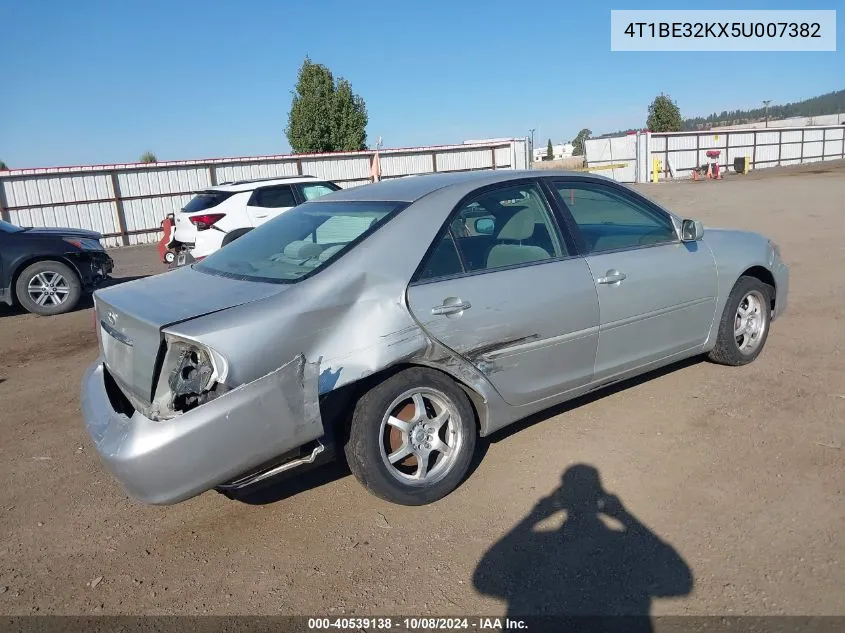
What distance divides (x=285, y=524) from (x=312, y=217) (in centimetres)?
174

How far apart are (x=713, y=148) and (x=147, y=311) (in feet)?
128

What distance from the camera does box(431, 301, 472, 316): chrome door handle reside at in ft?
10.5

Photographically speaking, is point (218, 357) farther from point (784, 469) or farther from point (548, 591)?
point (784, 469)

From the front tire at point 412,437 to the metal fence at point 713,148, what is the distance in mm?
33831

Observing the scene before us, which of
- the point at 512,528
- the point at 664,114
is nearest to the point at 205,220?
the point at 512,528

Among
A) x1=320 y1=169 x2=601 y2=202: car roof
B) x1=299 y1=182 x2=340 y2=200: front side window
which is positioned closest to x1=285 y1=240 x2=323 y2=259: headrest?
x1=320 y1=169 x2=601 y2=202: car roof

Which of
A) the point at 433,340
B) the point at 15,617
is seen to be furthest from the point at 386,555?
the point at 15,617

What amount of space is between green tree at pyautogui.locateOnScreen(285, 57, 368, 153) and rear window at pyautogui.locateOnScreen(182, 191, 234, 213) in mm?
20571

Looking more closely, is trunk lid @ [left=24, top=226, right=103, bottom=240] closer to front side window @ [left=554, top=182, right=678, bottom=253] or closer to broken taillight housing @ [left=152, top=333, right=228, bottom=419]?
broken taillight housing @ [left=152, top=333, right=228, bottom=419]

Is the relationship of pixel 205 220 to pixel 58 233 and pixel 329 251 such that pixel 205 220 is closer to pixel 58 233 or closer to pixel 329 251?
pixel 58 233

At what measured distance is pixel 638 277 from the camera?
13.0 feet

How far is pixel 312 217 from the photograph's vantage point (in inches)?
153

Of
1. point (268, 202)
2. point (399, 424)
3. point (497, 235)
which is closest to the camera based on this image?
point (399, 424)

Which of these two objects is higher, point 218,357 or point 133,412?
point 218,357
